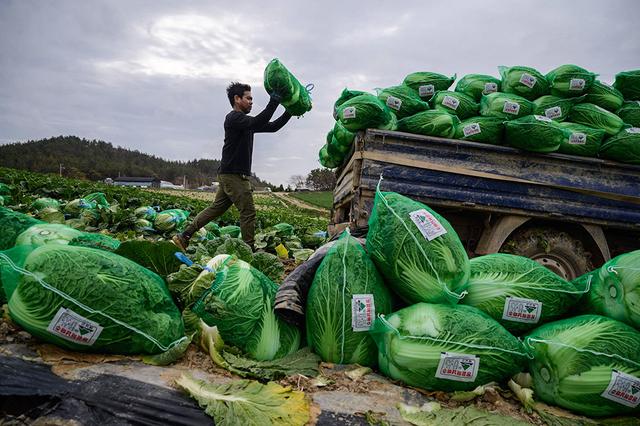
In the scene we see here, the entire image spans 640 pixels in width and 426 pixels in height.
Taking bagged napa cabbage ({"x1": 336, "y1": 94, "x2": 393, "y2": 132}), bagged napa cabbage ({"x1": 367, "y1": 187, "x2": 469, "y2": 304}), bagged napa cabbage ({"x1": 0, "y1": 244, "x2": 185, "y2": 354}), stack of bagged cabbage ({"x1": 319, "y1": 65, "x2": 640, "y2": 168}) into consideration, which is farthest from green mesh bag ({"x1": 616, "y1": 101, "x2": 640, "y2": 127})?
bagged napa cabbage ({"x1": 0, "y1": 244, "x2": 185, "y2": 354})

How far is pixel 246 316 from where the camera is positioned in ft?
6.77

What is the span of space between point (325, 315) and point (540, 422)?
1.05 metres

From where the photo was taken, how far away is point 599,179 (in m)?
4.33

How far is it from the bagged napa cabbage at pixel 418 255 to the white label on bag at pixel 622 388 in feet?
2.33

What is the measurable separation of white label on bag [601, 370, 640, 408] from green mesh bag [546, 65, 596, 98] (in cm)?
403

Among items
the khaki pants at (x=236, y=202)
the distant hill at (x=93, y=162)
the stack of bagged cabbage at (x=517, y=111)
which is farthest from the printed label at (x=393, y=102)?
the distant hill at (x=93, y=162)

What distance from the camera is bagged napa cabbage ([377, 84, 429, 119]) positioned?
4.59 meters

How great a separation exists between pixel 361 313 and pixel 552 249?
130 inches

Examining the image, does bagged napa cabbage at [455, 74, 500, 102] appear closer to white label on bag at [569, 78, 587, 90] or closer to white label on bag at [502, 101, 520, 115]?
white label on bag at [502, 101, 520, 115]

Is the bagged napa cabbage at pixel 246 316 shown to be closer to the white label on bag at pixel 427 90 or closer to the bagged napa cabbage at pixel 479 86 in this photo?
the white label on bag at pixel 427 90

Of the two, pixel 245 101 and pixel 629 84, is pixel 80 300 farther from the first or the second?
pixel 629 84

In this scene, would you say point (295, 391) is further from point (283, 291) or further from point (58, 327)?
point (58, 327)

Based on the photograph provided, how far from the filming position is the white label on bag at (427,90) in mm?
5039

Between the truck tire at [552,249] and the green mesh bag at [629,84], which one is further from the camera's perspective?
the green mesh bag at [629,84]
